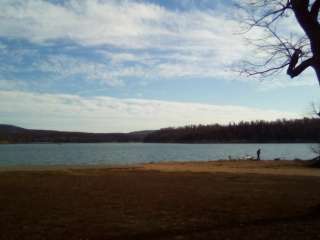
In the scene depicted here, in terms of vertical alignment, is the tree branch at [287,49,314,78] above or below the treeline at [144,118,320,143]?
below

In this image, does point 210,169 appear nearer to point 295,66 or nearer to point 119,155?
point 295,66

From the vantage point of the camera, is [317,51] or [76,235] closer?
[76,235]

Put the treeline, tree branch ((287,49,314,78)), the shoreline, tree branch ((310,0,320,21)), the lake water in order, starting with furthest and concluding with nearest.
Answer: the treeline → the lake water → the shoreline → tree branch ((287,49,314,78)) → tree branch ((310,0,320,21))

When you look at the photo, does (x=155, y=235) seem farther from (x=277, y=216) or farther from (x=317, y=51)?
(x=317, y=51)

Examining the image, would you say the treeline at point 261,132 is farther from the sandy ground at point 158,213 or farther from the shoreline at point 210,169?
the sandy ground at point 158,213

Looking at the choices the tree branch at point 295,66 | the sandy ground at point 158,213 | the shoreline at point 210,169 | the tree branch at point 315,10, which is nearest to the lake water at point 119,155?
the shoreline at point 210,169

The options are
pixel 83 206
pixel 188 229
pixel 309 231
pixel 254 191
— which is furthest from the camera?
pixel 254 191

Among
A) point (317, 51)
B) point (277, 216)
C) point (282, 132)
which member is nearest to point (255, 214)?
point (277, 216)

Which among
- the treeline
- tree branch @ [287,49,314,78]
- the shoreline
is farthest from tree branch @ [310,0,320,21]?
the treeline

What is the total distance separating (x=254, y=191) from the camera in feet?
49.7

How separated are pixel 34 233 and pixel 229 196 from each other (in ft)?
23.5

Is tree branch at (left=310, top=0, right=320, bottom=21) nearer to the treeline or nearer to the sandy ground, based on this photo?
the sandy ground

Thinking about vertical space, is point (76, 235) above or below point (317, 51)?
below

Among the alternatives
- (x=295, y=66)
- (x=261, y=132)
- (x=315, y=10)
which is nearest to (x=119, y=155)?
(x=295, y=66)
